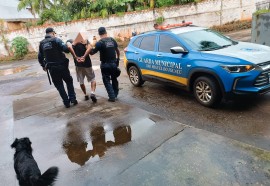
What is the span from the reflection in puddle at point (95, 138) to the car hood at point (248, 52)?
207 centimetres

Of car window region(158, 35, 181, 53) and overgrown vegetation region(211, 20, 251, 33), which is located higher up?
car window region(158, 35, 181, 53)

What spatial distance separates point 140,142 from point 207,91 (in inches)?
78.0

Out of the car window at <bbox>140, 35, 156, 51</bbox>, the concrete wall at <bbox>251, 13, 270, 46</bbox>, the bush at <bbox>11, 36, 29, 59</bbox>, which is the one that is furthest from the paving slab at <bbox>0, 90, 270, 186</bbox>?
the bush at <bbox>11, 36, 29, 59</bbox>

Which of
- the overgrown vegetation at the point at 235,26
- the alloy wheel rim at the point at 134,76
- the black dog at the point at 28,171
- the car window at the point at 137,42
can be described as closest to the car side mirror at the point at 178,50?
the car window at the point at 137,42

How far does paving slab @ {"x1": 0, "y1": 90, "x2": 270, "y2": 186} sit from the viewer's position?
10.8ft

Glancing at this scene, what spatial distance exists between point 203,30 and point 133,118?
9.47 ft

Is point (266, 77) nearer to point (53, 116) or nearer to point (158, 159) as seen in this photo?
point (158, 159)

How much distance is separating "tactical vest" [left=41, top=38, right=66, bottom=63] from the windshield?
292 centimetres

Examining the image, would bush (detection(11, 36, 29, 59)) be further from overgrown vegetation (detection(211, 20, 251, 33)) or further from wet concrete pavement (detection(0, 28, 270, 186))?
overgrown vegetation (detection(211, 20, 251, 33))

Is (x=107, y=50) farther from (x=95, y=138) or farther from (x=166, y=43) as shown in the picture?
(x=95, y=138)

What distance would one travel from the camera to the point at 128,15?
57.8 ft

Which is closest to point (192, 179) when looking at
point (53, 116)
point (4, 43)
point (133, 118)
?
point (133, 118)

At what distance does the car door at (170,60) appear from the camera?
18.4 feet

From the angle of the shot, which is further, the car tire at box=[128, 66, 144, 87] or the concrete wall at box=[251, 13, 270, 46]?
the concrete wall at box=[251, 13, 270, 46]
